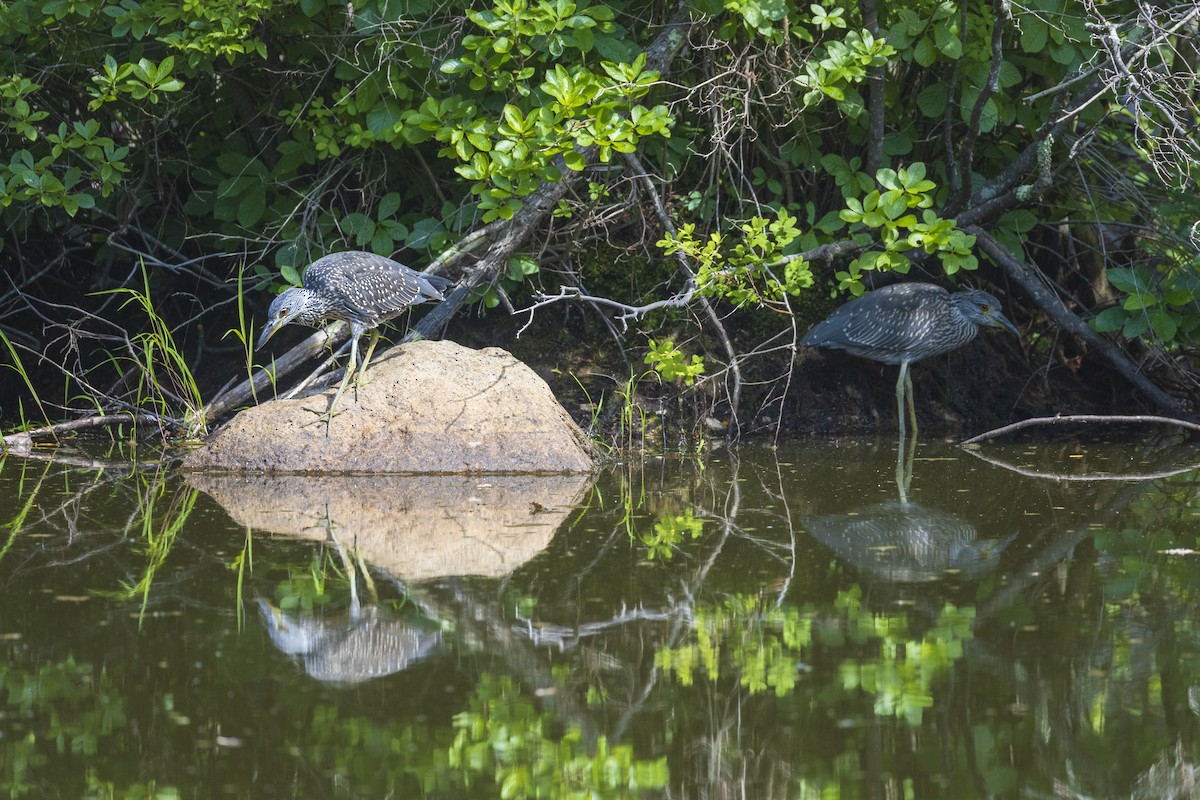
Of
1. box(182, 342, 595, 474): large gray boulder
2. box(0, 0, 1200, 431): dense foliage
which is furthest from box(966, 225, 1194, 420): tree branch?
box(182, 342, 595, 474): large gray boulder

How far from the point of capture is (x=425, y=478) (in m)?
5.82

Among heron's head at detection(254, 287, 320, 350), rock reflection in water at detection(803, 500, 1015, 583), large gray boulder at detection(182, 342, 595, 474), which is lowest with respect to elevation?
rock reflection in water at detection(803, 500, 1015, 583)

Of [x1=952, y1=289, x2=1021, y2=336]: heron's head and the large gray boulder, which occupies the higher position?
[x1=952, y1=289, x2=1021, y2=336]: heron's head

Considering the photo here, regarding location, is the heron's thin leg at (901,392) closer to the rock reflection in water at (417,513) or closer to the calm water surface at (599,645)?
the calm water surface at (599,645)

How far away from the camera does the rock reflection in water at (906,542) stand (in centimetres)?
407

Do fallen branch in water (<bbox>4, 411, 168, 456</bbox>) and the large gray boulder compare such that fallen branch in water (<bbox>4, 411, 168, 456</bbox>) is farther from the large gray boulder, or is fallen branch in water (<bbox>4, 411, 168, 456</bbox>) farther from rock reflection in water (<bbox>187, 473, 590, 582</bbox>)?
rock reflection in water (<bbox>187, 473, 590, 582</bbox>)

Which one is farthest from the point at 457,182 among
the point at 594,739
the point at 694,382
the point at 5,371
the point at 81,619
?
the point at 594,739

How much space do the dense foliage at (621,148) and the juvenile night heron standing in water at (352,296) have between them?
0.62 meters

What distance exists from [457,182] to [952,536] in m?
3.67

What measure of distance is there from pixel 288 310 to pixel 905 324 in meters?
3.50

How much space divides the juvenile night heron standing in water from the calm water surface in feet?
3.81

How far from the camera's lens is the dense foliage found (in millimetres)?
6223

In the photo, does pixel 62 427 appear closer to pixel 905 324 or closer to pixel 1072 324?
pixel 905 324

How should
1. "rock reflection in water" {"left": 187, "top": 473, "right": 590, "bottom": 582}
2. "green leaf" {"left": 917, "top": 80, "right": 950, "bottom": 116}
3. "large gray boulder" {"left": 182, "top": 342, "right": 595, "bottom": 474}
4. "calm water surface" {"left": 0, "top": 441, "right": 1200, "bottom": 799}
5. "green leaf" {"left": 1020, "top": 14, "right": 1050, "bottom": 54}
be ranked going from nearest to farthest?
"calm water surface" {"left": 0, "top": 441, "right": 1200, "bottom": 799}
"rock reflection in water" {"left": 187, "top": 473, "right": 590, "bottom": 582}
"large gray boulder" {"left": 182, "top": 342, "right": 595, "bottom": 474}
"green leaf" {"left": 1020, "top": 14, "right": 1050, "bottom": 54}
"green leaf" {"left": 917, "top": 80, "right": 950, "bottom": 116}
